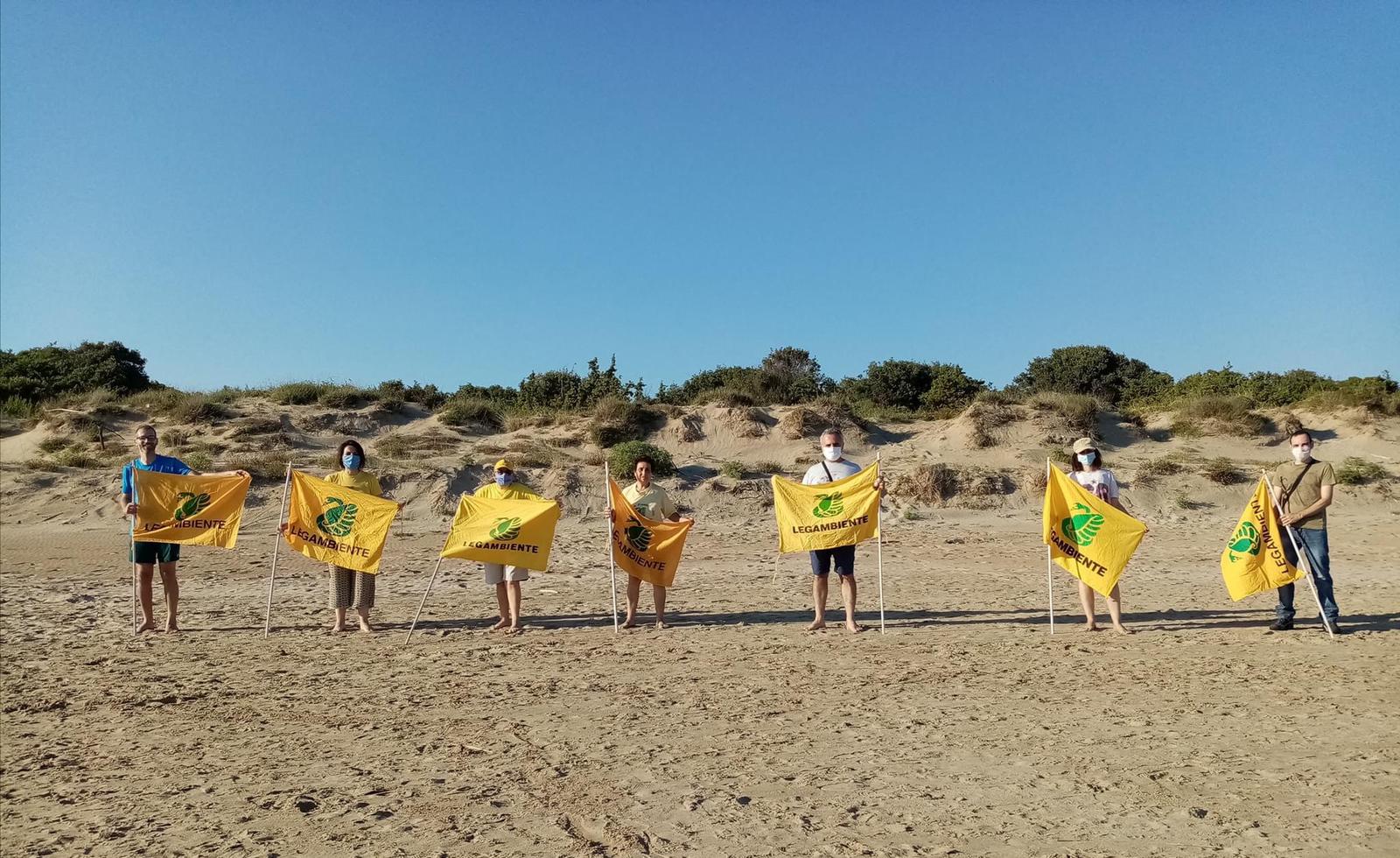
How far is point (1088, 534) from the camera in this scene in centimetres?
866

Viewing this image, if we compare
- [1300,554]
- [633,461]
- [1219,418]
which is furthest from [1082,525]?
[1219,418]

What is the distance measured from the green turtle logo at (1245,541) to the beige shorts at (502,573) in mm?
6816

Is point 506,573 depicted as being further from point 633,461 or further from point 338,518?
point 633,461

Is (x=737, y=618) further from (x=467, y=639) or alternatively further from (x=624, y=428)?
(x=624, y=428)

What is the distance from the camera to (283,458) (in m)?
21.8

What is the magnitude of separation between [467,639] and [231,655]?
6.55ft

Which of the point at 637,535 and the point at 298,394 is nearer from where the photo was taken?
the point at 637,535

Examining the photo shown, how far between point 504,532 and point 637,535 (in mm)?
1317

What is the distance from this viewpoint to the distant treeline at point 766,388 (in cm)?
2717

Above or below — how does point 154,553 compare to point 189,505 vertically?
below

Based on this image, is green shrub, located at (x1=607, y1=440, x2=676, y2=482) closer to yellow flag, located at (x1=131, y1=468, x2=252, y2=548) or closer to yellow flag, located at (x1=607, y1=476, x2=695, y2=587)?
yellow flag, located at (x1=607, y1=476, x2=695, y2=587)

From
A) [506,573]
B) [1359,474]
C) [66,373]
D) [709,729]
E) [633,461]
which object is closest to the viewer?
[709,729]

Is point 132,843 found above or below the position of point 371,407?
below

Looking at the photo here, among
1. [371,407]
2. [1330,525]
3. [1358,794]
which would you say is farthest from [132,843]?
[371,407]
